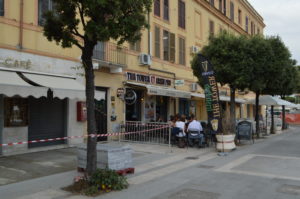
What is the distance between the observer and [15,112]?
10148 millimetres

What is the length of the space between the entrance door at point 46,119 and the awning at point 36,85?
1105mm

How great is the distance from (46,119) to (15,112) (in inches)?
56.1

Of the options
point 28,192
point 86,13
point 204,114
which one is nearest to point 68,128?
point 28,192

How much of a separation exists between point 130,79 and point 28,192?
33.3 feet

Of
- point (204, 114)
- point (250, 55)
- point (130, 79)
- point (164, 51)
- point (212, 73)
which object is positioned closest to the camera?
point (212, 73)

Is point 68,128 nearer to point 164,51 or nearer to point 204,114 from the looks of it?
point 164,51

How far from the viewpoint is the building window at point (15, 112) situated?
9.93m

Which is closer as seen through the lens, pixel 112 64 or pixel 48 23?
pixel 48 23

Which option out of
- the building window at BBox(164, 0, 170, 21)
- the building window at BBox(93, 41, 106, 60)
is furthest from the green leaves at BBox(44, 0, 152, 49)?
the building window at BBox(164, 0, 170, 21)

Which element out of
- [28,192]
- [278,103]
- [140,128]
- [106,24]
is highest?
[106,24]

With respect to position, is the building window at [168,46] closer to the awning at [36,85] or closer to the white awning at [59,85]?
the awning at [36,85]

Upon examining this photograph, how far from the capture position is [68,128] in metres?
12.0

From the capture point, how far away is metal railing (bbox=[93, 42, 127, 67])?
13.4 m

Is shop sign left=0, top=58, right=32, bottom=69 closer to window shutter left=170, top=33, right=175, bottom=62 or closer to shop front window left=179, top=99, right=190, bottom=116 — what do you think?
window shutter left=170, top=33, right=175, bottom=62
